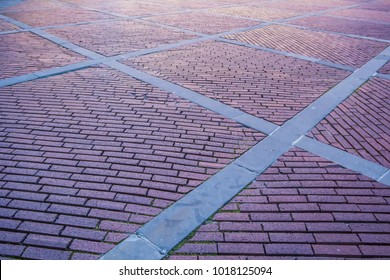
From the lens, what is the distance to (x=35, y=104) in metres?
4.47

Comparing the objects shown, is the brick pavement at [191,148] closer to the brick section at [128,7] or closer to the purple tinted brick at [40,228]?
the purple tinted brick at [40,228]

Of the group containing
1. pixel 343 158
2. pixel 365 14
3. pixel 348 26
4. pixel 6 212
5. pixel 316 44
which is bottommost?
pixel 6 212

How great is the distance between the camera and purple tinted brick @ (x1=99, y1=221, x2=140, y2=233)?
98.2 inches

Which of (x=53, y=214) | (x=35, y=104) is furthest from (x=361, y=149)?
(x=35, y=104)

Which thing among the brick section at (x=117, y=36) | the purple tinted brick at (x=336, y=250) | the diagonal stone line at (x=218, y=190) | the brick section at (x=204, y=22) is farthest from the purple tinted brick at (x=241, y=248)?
the brick section at (x=204, y=22)

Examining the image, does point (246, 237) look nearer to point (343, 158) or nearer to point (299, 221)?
point (299, 221)

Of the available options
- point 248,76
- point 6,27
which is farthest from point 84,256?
point 6,27

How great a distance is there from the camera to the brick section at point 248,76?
4746mm

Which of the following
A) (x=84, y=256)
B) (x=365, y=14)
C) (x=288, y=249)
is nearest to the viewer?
(x=84, y=256)

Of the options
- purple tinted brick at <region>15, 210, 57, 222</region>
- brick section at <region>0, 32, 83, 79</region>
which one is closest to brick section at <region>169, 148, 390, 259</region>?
purple tinted brick at <region>15, 210, 57, 222</region>

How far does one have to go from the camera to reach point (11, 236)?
241 centimetres

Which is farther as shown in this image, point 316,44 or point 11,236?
point 316,44

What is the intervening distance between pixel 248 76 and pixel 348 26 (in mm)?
7105

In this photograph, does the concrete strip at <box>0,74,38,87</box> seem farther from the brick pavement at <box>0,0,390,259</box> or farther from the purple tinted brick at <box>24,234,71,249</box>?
the purple tinted brick at <box>24,234,71,249</box>
